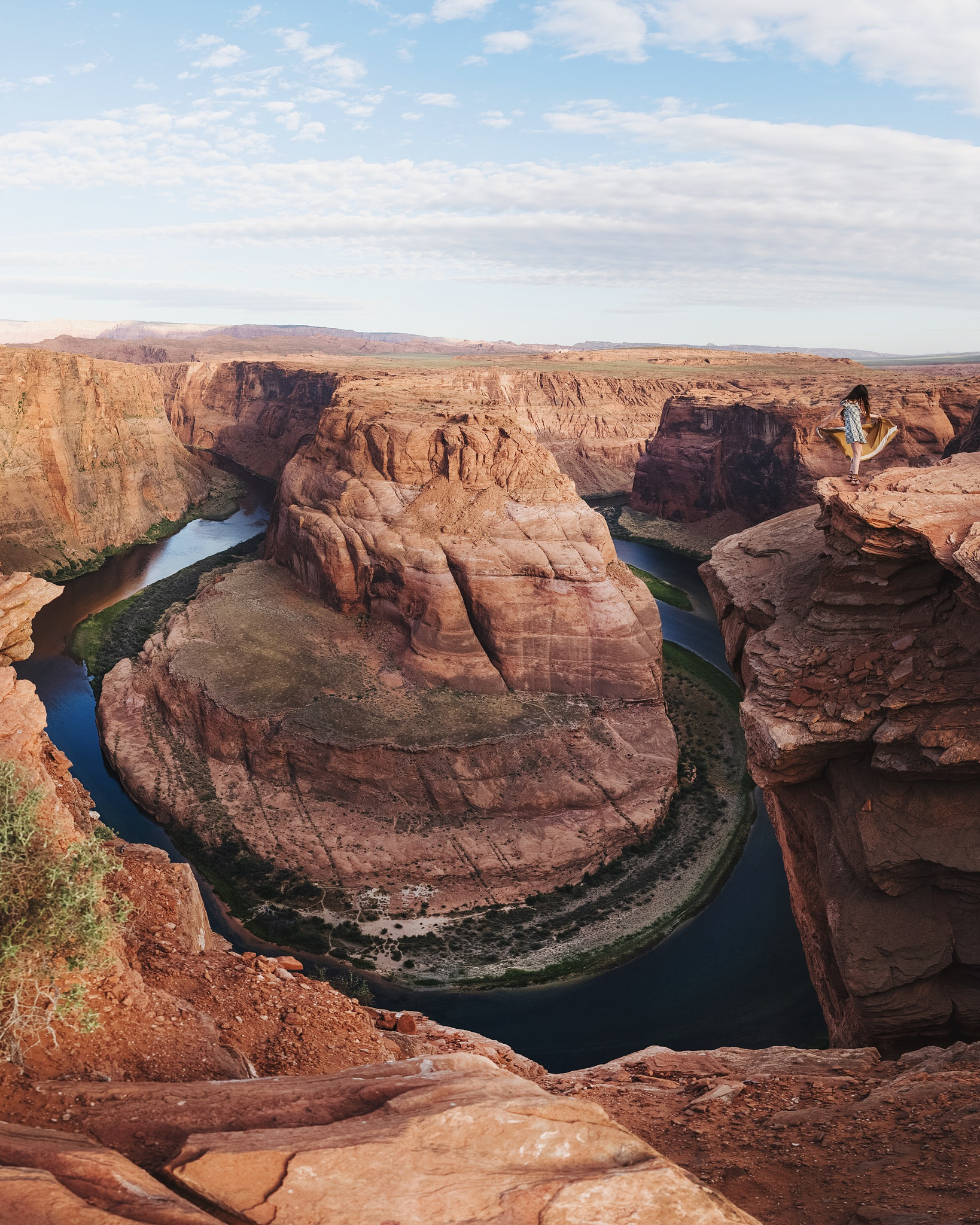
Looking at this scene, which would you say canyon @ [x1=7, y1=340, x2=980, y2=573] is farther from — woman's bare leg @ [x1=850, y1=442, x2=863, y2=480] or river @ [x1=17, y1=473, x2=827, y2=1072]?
woman's bare leg @ [x1=850, y1=442, x2=863, y2=480]

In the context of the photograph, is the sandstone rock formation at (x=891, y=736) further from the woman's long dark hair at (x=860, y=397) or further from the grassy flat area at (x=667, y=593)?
the grassy flat area at (x=667, y=593)

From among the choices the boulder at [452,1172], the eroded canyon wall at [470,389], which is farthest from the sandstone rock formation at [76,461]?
the boulder at [452,1172]

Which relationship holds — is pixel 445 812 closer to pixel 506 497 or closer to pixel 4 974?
pixel 506 497

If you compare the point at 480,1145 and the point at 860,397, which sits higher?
the point at 860,397

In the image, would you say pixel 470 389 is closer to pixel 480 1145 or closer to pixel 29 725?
pixel 29 725

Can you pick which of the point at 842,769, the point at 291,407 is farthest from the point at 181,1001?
the point at 291,407

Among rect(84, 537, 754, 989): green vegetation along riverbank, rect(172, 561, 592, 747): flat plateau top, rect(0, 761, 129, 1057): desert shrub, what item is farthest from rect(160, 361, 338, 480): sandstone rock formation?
rect(0, 761, 129, 1057): desert shrub

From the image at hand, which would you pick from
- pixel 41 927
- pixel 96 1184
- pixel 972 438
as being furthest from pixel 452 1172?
pixel 972 438
